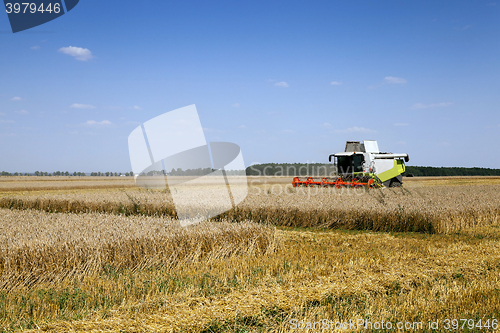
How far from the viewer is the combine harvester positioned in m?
18.4

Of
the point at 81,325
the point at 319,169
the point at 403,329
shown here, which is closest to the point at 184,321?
the point at 81,325

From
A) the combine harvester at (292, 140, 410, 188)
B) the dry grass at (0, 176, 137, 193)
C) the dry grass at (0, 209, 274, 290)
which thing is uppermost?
the combine harvester at (292, 140, 410, 188)

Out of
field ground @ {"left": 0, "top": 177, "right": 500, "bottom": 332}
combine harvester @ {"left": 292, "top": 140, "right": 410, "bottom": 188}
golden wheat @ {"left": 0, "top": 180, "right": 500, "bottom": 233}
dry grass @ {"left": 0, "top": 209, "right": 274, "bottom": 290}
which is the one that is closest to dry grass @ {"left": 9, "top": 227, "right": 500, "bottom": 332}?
field ground @ {"left": 0, "top": 177, "right": 500, "bottom": 332}

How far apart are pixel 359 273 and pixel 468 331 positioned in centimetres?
206

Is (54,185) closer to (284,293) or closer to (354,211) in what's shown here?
(354,211)

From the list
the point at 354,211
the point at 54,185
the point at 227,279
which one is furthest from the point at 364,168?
the point at 54,185

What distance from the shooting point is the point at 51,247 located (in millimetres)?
5840

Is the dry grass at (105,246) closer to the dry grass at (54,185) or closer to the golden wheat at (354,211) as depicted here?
the golden wheat at (354,211)

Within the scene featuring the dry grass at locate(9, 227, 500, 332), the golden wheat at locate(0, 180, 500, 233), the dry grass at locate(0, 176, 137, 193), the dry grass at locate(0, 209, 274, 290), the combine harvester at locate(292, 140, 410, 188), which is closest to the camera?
the dry grass at locate(9, 227, 500, 332)

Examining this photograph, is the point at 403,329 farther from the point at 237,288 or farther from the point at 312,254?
the point at 312,254

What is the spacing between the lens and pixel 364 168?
761 inches

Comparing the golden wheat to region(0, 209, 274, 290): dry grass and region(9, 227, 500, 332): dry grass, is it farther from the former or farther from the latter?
region(0, 209, 274, 290): dry grass

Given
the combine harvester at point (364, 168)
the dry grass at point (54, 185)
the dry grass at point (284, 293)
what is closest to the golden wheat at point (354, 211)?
the combine harvester at point (364, 168)

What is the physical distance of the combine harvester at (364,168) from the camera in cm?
1839
